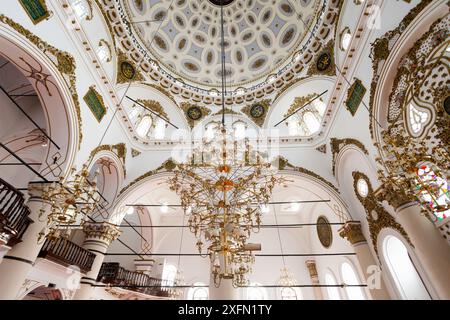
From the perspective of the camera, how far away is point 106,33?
8258 millimetres

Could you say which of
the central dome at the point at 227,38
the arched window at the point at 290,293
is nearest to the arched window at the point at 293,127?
the central dome at the point at 227,38

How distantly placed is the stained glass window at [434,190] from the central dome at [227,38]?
8388mm

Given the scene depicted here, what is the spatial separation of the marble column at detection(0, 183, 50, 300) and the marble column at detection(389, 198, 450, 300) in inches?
326

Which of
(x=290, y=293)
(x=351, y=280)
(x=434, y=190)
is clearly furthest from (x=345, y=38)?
(x=290, y=293)

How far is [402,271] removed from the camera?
6.67 meters

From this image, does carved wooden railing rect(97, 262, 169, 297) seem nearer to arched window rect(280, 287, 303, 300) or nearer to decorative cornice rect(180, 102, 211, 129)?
arched window rect(280, 287, 303, 300)

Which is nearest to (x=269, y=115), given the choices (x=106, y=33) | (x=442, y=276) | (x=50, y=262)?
(x=106, y=33)

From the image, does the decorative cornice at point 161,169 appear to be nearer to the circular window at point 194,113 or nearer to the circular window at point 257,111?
the circular window at point 194,113

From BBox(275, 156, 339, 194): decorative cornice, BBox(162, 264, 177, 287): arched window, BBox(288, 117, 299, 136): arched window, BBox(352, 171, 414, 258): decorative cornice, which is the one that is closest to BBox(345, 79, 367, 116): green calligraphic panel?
BBox(352, 171, 414, 258): decorative cornice

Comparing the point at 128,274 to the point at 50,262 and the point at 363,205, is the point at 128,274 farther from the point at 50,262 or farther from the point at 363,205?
the point at 363,205

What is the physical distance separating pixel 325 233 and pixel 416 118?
8.14 metres

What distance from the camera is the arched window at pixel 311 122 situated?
33.5ft

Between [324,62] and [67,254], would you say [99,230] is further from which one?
[324,62]

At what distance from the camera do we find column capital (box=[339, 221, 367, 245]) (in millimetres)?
7891
